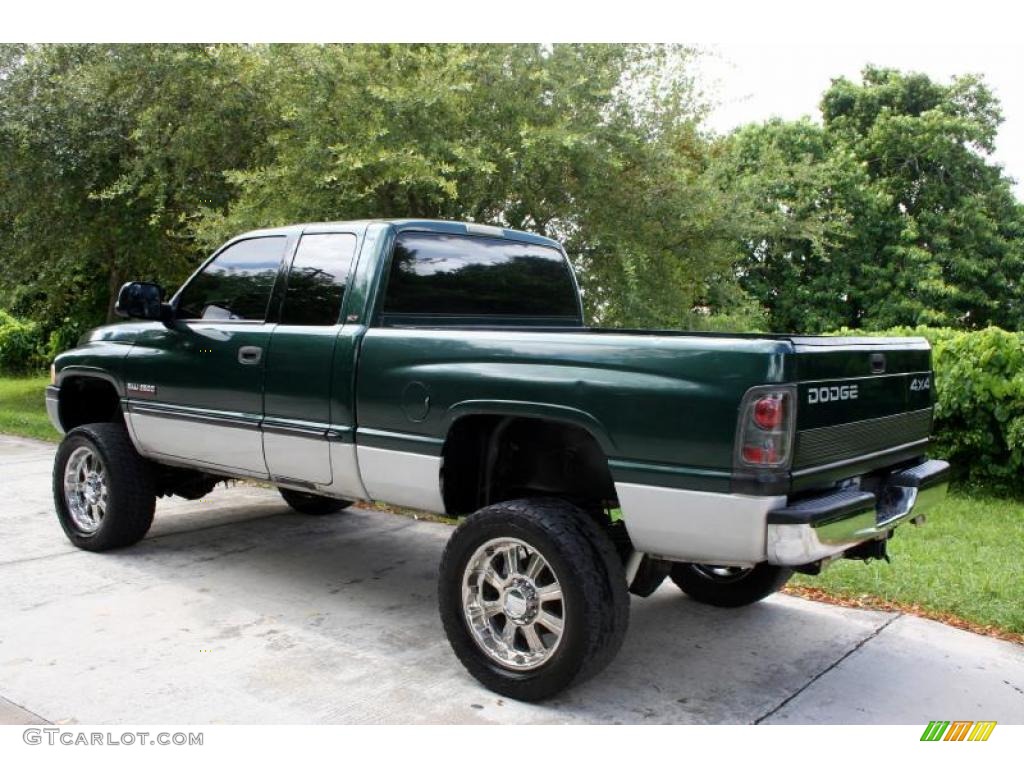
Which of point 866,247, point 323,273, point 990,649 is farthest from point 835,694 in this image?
point 866,247

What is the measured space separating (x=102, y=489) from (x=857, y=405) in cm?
458

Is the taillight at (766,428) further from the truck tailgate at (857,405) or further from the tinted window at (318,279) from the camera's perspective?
the tinted window at (318,279)

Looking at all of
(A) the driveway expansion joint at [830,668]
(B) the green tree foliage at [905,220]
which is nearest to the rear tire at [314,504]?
(A) the driveway expansion joint at [830,668]

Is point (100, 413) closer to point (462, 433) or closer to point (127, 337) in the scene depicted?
point (127, 337)

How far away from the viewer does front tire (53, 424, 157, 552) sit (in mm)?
5660

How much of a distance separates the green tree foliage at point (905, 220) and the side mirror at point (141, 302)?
18.7 meters

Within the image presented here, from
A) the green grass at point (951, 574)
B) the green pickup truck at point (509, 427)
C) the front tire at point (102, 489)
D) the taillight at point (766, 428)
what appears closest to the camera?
the taillight at point (766, 428)

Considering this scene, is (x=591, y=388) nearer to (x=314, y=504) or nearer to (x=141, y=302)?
(x=141, y=302)

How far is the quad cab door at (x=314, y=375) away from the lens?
174 inches

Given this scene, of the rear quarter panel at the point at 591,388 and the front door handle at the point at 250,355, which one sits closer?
the rear quarter panel at the point at 591,388

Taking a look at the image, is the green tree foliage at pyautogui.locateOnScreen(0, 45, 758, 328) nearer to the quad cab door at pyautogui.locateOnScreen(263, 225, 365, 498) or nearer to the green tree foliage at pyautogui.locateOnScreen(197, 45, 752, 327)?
the green tree foliage at pyautogui.locateOnScreen(197, 45, 752, 327)

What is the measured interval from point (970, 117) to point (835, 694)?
23694 millimetres

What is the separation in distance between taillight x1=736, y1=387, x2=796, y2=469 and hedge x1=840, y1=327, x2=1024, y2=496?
549 centimetres
